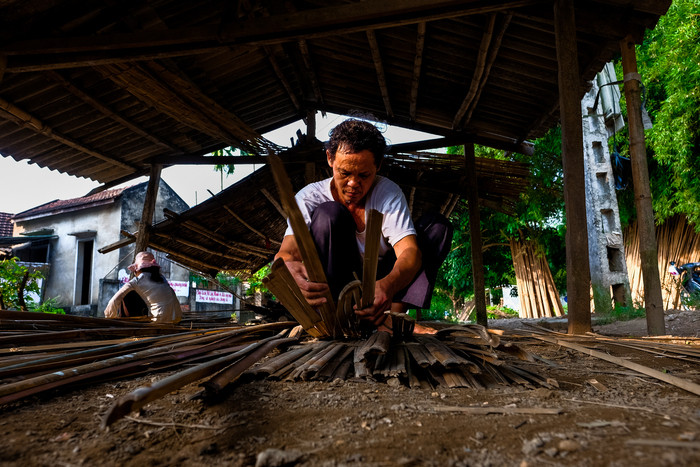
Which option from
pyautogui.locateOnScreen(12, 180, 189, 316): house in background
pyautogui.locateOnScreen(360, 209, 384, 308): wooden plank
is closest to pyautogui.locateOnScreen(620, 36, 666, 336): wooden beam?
pyautogui.locateOnScreen(360, 209, 384, 308): wooden plank

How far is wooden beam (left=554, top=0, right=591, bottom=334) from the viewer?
8.11 ft

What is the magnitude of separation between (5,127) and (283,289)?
13.6 ft

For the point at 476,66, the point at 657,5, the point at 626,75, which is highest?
the point at 476,66

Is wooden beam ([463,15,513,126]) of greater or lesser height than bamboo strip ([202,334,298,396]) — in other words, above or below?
above

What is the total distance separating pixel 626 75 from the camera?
9.39ft

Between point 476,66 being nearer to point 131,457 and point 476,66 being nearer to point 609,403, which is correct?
point 609,403

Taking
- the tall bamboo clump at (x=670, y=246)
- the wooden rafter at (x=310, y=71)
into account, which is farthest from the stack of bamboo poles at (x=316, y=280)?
the tall bamboo clump at (x=670, y=246)

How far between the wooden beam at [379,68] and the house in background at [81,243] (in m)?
11.6

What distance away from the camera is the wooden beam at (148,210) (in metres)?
5.59

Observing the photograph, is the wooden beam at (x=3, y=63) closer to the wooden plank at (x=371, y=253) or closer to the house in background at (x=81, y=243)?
the wooden plank at (x=371, y=253)

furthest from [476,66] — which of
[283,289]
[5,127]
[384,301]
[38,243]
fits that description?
[38,243]

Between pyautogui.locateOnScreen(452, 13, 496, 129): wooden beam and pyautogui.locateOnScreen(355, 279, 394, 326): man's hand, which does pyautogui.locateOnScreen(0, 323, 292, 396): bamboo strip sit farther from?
pyautogui.locateOnScreen(452, 13, 496, 129): wooden beam

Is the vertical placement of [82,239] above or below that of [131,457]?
above

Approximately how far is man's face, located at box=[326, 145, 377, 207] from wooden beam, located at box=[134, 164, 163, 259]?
4224 mm
